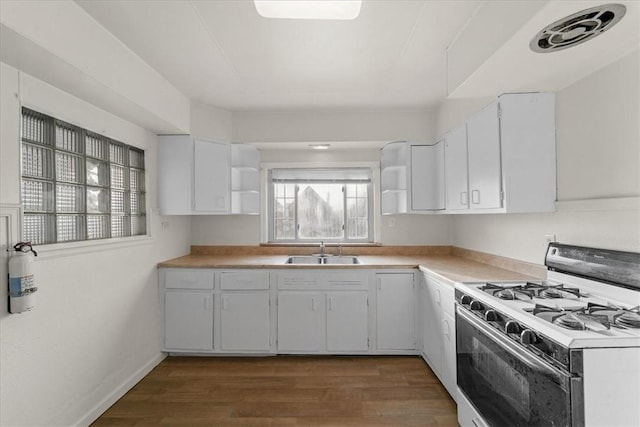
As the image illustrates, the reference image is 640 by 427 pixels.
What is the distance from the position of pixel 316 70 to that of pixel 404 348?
8.53ft

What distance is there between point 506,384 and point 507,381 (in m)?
0.02

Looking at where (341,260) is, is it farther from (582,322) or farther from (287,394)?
(582,322)

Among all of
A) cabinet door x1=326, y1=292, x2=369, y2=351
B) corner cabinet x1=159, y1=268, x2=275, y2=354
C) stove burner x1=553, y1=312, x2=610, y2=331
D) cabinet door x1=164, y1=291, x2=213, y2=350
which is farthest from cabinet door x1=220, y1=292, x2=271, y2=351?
stove burner x1=553, y1=312, x2=610, y2=331

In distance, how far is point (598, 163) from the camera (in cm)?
184

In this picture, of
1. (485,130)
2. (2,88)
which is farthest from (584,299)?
(2,88)

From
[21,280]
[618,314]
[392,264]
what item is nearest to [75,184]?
[21,280]

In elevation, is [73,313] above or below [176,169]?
below

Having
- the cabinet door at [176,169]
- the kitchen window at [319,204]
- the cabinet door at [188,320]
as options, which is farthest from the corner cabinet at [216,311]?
the kitchen window at [319,204]

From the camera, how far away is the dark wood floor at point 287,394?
7.59 ft

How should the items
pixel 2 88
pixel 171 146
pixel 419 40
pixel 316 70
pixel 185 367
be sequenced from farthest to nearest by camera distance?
pixel 171 146
pixel 185 367
pixel 316 70
pixel 419 40
pixel 2 88

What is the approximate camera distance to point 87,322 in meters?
2.28

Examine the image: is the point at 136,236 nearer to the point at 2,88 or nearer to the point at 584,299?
the point at 2,88

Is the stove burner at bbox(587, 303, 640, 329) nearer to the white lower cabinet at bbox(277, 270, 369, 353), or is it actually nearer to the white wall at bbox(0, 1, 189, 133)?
the white lower cabinet at bbox(277, 270, 369, 353)

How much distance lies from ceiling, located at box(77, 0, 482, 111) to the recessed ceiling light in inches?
2.4
